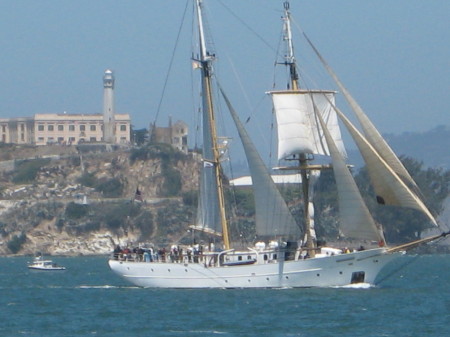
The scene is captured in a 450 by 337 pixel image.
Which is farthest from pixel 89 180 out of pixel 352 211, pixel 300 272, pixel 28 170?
pixel 352 211

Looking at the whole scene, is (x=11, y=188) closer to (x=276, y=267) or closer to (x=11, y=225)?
(x=11, y=225)

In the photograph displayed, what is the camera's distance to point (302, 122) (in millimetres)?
60219

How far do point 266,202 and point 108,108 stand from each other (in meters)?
104

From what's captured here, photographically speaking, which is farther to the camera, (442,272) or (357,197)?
(442,272)

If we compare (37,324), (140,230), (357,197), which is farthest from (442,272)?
(140,230)

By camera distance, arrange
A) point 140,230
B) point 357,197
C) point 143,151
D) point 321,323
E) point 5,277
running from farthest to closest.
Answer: point 143,151 < point 140,230 < point 5,277 < point 357,197 < point 321,323

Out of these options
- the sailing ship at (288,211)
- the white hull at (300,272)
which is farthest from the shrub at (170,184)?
the white hull at (300,272)

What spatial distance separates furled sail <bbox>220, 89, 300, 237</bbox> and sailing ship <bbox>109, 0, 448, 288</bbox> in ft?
0.13

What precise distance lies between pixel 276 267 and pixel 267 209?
2.54 meters

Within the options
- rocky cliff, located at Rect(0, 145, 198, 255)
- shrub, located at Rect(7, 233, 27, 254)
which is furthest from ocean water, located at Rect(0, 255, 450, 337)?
shrub, located at Rect(7, 233, 27, 254)

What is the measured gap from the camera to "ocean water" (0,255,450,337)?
43.5 metres

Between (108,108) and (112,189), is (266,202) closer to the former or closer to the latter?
(112,189)

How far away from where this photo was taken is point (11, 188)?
150125 mm

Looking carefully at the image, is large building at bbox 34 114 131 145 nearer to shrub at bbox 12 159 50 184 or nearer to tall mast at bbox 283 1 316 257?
shrub at bbox 12 159 50 184
